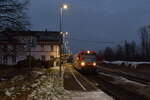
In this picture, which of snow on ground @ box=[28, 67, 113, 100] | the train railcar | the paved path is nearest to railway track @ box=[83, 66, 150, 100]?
the paved path

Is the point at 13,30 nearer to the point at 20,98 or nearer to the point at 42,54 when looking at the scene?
the point at 20,98

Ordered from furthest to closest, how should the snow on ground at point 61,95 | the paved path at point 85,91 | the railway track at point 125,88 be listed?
the railway track at point 125,88, the paved path at point 85,91, the snow on ground at point 61,95

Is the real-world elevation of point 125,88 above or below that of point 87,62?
below

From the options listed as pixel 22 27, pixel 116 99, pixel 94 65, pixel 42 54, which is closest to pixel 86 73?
pixel 94 65

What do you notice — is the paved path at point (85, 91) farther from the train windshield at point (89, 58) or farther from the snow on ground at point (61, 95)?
the train windshield at point (89, 58)

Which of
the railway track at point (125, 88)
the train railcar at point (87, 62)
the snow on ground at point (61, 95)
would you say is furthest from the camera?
the train railcar at point (87, 62)

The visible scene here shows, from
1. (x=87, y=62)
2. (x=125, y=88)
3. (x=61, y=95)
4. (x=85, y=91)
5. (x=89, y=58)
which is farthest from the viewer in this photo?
(x=89, y=58)

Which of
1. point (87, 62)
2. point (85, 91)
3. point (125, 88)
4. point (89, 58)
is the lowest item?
point (125, 88)

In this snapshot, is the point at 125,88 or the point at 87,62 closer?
the point at 125,88

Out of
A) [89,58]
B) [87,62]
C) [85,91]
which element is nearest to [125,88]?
[85,91]

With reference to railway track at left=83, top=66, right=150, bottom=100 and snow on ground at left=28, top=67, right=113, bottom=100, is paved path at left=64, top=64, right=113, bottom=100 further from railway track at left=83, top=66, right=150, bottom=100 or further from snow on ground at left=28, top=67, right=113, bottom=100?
railway track at left=83, top=66, right=150, bottom=100

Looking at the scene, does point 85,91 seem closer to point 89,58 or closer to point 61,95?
point 61,95

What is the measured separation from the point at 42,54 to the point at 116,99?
6832 centimetres

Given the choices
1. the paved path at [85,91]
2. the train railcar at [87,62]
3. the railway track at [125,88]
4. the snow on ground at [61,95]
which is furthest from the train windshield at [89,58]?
the snow on ground at [61,95]
